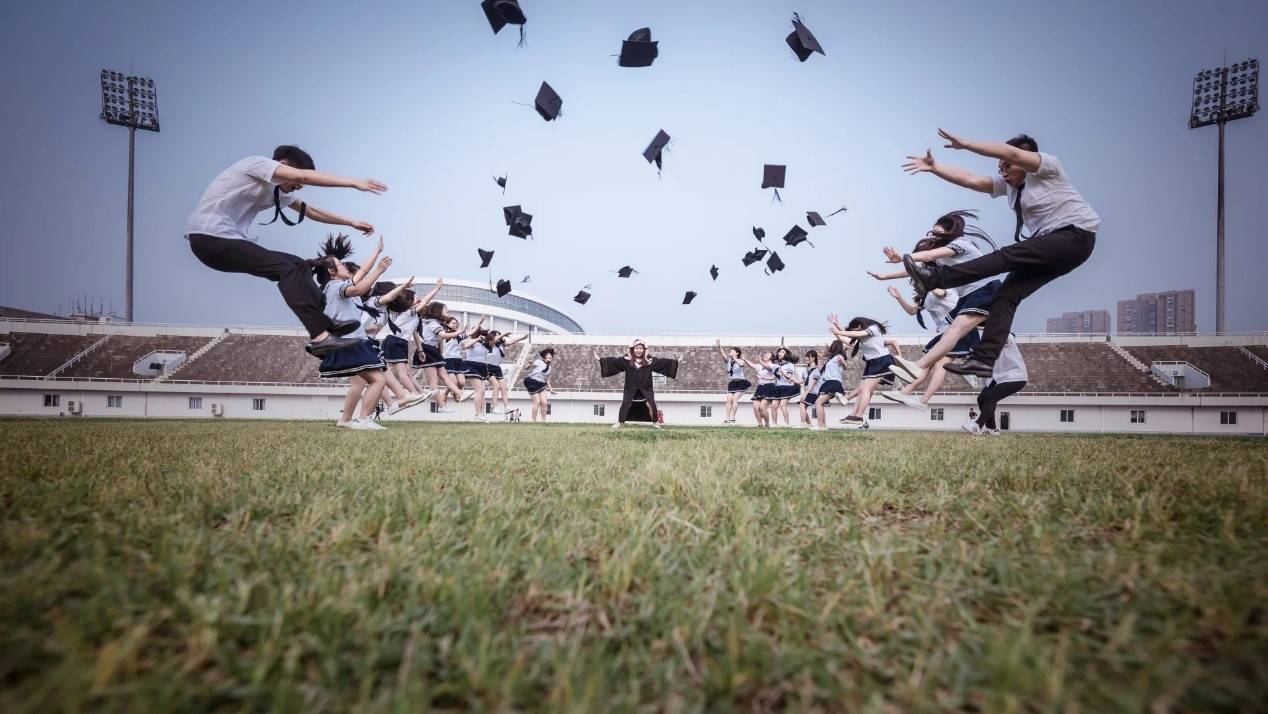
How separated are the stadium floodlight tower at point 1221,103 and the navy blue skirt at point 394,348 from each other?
1848 inches

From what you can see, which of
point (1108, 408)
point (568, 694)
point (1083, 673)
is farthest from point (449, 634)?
point (1108, 408)

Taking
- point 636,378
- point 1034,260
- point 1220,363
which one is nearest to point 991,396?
point 1034,260

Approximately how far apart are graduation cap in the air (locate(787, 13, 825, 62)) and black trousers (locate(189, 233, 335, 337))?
6.47 meters

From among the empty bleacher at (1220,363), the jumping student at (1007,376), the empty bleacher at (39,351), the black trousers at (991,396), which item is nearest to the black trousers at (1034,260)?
the jumping student at (1007,376)

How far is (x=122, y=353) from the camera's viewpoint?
3650 cm

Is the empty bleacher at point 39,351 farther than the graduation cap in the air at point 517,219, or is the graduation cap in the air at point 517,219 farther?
the empty bleacher at point 39,351

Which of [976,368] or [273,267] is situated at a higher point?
[273,267]

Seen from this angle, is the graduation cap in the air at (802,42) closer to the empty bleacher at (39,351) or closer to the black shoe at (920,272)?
the black shoe at (920,272)

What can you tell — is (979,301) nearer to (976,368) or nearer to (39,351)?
(976,368)

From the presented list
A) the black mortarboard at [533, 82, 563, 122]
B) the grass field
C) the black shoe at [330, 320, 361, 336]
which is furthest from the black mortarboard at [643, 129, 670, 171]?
the grass field

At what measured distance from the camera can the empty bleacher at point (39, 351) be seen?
112 ft

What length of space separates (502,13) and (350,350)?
4.63m

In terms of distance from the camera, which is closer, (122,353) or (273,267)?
(273,267)

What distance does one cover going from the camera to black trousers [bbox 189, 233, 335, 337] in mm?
5324
